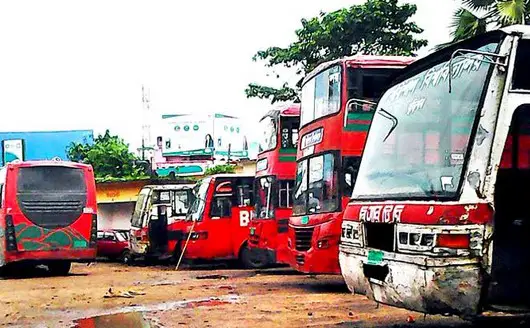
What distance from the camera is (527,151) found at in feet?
24.2

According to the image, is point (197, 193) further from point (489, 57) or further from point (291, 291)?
point (489, 57)

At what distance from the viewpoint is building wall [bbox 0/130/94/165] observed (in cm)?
5197

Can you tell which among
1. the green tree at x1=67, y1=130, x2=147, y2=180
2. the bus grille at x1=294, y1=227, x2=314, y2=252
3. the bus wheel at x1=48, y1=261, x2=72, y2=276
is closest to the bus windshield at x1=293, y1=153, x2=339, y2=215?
the bus grille at x1=294, y1=227, x2=314, y2=252

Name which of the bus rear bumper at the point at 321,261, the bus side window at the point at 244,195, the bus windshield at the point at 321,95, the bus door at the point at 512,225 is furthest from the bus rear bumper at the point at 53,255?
the bus door at the point at 512,225

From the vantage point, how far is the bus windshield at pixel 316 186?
444 inches

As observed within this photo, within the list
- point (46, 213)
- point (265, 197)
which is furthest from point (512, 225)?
point (46, 213)

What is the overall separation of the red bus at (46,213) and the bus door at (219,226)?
9.57ft

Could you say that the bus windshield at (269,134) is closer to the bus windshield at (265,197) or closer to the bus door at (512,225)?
the bus windshield at (265,197)

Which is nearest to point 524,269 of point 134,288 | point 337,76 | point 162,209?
point 337,76

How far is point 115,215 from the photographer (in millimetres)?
34750

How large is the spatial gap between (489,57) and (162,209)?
15390mm

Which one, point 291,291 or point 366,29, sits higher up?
point 366,29

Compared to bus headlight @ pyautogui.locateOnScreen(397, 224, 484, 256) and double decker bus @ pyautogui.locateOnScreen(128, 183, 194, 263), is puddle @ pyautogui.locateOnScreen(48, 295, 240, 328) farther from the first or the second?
double decker bus @ pyautogui.locateOnScreen(128, 183, 194, 263)

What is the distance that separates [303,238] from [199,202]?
7.19 meters
